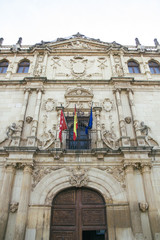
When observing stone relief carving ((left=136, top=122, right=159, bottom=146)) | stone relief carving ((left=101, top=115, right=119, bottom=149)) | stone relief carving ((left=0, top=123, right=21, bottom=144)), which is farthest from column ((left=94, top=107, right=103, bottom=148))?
stone relief carving ((left=0, top=123, right=21, bottom=144))

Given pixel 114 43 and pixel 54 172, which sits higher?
pixel 114 43

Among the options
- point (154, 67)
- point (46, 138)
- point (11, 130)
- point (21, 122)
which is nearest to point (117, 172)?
point (46, 138)

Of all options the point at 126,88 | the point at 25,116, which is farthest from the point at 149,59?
the point at 25,116

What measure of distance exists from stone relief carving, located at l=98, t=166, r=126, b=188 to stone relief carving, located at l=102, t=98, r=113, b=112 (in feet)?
11.8

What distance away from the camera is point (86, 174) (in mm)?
9047

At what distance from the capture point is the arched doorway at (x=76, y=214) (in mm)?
7922

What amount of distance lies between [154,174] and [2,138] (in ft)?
26.1

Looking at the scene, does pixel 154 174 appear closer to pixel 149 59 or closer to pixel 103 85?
pixel 103 85

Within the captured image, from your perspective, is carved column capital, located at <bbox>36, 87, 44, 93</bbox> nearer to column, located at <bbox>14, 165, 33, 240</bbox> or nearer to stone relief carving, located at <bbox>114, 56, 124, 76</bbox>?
column, located at <bbox>14, 165, 33, 240</bbox>

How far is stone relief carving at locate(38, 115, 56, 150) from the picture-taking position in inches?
390

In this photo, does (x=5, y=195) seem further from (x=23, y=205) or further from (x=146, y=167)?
(x=146, y=167)

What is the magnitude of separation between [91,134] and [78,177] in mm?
2526

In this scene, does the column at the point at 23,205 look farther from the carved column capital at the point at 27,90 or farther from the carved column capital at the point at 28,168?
the carved column capital at the point at 27,90

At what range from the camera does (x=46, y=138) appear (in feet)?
33.4
